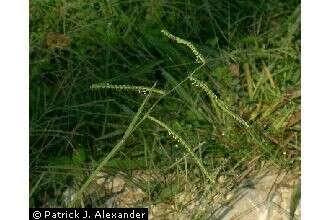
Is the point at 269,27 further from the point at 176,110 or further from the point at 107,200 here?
the point at 107,200

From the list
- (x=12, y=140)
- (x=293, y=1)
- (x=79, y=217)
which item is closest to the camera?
(x=12, y=140)

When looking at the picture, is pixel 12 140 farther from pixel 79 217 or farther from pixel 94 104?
pixel 94 104

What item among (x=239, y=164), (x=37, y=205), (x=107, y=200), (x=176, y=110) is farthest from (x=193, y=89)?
(x=37, y=205)

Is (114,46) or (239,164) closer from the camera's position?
(239,164)

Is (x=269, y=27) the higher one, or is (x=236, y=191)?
(x=269, y=27)

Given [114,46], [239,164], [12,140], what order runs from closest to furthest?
[12,140] → [239,164] → [114,46]

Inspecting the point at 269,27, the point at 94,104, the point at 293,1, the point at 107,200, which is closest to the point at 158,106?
the point at 94,104

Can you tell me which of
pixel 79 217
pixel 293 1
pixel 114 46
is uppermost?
pixel 293 1
